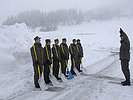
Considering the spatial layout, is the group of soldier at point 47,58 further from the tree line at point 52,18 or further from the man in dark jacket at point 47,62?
the tree line at point 52,18

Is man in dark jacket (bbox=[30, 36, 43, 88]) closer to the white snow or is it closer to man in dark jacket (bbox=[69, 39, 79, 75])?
the white snow

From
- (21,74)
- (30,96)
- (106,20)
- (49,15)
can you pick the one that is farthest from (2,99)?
(106,20)

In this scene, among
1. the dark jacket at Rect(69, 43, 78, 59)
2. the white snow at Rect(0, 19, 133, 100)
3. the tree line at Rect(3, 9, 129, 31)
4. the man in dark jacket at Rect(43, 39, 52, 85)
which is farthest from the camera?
the tree line at Rect(3, 9, 129, 31)

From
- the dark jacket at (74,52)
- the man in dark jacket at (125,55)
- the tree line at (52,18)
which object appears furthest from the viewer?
the tree line at (52,18)

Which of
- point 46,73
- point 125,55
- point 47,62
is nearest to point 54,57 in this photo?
point 47,62

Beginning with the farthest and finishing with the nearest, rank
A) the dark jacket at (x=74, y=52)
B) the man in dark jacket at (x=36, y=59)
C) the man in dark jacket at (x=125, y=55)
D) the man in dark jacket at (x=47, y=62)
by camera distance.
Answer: the dark jacket at (x=74, y=52) → the man in dark jacket at (x=47, y=62) → the man in dark jacket at (x=125, y=55) → the man in dark jacket at (x=36, y=59)

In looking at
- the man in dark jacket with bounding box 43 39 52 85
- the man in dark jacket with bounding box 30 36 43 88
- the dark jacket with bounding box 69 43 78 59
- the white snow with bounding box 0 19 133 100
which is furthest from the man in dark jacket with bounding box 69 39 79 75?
the man in dark jacket with bounding box 30 36 43 88

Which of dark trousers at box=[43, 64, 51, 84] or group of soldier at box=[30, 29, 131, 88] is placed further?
dark trousers at box=[43, 64, 51, 84]

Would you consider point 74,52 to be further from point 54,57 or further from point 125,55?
point 125,55

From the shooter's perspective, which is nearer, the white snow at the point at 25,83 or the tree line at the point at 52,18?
the white snow at the point at 25,83

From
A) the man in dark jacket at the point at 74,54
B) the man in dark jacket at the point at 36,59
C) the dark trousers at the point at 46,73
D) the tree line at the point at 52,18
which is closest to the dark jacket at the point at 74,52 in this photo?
the man in dark jacket at the point at 74,54

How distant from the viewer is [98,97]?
14.3 ft

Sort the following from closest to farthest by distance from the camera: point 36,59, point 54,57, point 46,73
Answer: point 36,59 < point 46,73 < point 54,57

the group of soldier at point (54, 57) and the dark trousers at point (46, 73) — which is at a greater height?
the group of soldier at point (54, 57)
